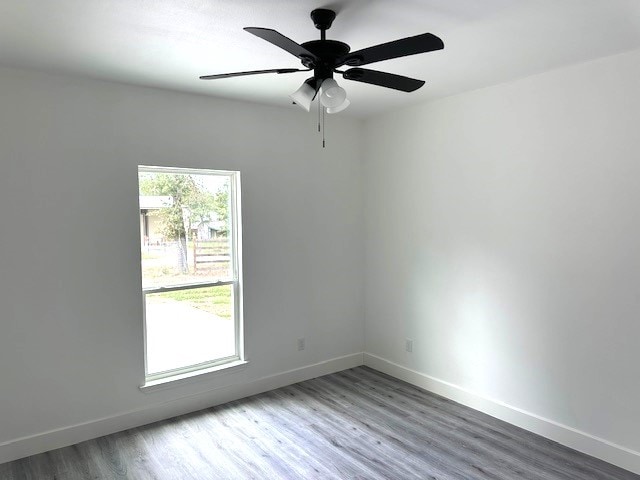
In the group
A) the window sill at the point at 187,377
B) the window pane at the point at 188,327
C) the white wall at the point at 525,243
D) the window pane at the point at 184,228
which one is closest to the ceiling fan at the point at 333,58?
the white wall at the point at 525,243

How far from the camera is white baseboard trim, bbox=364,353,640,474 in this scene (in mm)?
2785

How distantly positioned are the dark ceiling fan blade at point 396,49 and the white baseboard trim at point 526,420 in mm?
2689

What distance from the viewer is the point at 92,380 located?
319 cm

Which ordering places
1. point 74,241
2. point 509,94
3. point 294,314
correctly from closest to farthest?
1. point 74,241
2. point 509,94
3. point 294,314

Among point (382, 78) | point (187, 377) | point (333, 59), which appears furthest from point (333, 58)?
point (187, 377)

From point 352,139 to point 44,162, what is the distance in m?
2.73

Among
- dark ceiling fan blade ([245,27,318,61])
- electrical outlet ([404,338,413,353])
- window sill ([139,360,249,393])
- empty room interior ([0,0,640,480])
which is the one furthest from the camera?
electrical outlet ([404,338,413,353])

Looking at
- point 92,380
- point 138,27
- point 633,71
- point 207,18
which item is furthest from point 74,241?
point 633,71

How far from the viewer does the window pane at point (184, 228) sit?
3.47 meters

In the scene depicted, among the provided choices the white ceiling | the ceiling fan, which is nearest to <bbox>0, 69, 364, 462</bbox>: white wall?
the white ceiling

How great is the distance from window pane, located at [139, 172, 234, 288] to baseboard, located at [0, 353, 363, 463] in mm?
961

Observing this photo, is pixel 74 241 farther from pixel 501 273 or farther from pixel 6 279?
pixel 501 273

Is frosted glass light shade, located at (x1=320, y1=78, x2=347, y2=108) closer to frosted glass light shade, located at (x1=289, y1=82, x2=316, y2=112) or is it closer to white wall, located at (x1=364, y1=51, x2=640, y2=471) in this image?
frosted glass light shade, located at (x1=289, y1=82, x2=316, y2=112)

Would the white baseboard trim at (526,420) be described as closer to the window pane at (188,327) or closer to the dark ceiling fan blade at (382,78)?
the window pane at (188,327)
